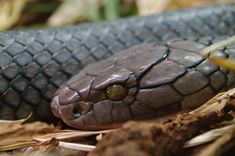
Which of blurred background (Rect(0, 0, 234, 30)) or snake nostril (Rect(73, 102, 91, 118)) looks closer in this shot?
snake nostril (Rect(73, 102, 91, 118))

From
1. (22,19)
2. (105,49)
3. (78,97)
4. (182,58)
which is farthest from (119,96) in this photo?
(22,19)

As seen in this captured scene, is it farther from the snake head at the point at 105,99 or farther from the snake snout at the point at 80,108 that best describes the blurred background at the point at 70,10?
the snake snout at the point at 80,108

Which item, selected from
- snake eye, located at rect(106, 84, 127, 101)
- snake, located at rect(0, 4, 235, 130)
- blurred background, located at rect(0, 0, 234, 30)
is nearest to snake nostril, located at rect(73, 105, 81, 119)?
snake, located at rect(0, 4, 235, 130)

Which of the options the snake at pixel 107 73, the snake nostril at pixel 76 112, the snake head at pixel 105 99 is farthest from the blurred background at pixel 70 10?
the snake nostril at pixel 76 112

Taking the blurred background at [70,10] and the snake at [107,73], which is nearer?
the snake at [107,73]

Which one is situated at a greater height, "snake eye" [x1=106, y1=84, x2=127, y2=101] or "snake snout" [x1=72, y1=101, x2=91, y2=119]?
"snake eye" [x1=106, y1=84, x2=127, y2=101]

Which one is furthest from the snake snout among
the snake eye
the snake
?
the snake eye

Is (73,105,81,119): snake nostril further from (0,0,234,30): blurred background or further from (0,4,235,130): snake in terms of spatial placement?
(0,0,234,30): blurred background

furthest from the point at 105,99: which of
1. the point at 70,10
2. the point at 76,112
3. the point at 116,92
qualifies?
the point at 70,10
